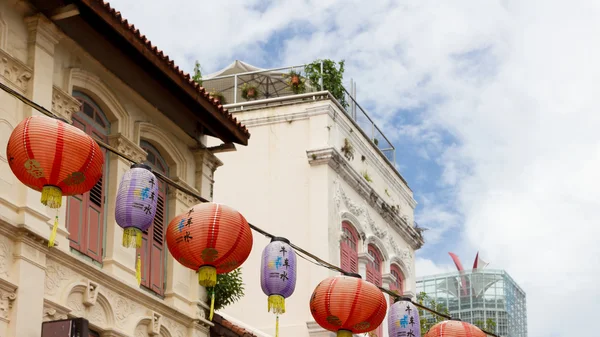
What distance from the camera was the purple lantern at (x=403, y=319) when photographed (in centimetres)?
1672

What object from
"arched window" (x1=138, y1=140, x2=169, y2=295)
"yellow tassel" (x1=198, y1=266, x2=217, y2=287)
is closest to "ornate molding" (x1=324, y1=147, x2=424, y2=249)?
"arched window" (x1=138, y1=140, x2=169, y2=295)

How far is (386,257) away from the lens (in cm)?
2573

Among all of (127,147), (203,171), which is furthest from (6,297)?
(203,171)

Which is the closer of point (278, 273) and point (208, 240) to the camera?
point (208, 240)

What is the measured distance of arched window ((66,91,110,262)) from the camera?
50.1 ft

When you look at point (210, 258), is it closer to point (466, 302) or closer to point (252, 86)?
point (252, 86)

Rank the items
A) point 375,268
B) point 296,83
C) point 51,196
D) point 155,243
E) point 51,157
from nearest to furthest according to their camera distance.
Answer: point 51,157 → point 51,196 → point 155,243 → point 296,83 → point 375,268

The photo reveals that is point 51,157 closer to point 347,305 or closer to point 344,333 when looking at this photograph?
point 347,305

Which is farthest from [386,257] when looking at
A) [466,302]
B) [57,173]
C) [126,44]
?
[466,302]

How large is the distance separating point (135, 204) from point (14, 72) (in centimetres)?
280

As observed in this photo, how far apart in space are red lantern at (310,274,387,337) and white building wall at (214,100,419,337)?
6.86 m

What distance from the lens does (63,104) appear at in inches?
598

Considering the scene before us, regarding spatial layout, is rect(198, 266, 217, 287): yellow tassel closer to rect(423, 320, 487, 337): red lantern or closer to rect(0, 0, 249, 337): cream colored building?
rect(0, 0, 249, 337): cream colored building

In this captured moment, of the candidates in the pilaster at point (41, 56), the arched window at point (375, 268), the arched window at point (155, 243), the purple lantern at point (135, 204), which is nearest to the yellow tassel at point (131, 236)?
the purple lantern at point (135, 204)
